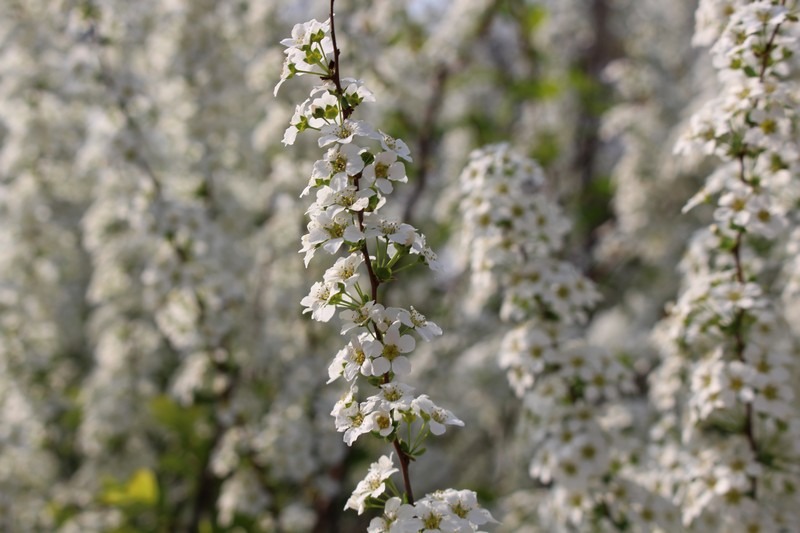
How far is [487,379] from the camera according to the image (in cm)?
Result: 491

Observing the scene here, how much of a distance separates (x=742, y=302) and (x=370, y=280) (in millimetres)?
1261

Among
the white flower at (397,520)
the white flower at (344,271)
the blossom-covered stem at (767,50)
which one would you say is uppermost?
the blossom-covered stem at (767,50)

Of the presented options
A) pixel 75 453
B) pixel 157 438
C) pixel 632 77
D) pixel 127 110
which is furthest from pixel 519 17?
pixel 75 453

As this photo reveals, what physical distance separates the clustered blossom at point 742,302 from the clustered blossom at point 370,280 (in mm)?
1096

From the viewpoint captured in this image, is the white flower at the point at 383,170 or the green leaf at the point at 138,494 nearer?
the white flower at the point at 383,170

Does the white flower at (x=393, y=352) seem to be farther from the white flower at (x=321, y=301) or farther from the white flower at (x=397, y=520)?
the white flower at (x=397, y=520)

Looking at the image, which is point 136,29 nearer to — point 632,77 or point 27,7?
point 27,7

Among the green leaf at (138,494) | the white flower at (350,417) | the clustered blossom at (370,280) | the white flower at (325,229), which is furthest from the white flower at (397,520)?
the green leaf at (138,494)

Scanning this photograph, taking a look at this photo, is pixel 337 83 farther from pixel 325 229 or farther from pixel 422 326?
pixel 422 326

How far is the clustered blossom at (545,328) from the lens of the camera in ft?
8.61

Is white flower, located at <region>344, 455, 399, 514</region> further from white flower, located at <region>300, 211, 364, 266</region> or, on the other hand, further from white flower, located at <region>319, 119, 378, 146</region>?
white flower, located at <region>319, 119, 378, 146</region>

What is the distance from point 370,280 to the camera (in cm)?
165

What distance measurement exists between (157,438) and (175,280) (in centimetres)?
228

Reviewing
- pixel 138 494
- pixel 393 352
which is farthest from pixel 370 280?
pixel 138 494
